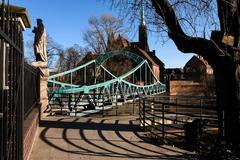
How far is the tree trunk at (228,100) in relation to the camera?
35.5 ft

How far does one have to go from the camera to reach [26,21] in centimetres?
768

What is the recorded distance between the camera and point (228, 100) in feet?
37.8

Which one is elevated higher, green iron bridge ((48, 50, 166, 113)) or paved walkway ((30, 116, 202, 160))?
green iron bridge ((48, 50, 166, 113))

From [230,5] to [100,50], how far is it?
66.8 m

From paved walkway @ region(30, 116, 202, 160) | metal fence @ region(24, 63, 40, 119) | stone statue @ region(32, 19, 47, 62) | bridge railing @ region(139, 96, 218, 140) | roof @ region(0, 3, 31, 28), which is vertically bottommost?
paved walkway @ region(30, 116, 202, 160)

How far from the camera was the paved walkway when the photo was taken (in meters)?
9.03

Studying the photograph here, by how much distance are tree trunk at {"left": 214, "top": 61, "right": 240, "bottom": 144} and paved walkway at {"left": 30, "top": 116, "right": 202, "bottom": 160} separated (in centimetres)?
169

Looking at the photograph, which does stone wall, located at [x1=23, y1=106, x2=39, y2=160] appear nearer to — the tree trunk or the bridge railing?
the bridge railing

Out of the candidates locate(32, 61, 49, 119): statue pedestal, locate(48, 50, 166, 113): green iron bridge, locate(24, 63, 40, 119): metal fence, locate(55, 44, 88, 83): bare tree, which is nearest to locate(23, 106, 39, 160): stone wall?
locate(24, 63, 40, 119): metal fence

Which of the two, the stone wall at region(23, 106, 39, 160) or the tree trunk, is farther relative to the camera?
the tree trunk

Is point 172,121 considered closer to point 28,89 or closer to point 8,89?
point 28,89

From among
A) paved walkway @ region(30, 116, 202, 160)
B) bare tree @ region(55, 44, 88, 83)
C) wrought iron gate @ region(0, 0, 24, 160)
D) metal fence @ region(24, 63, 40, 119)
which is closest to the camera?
wrought iron gate @ region(0, 0, 24, 160)

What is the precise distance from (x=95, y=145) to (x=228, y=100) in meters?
3.84

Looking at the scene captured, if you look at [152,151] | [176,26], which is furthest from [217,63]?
[152,151]
